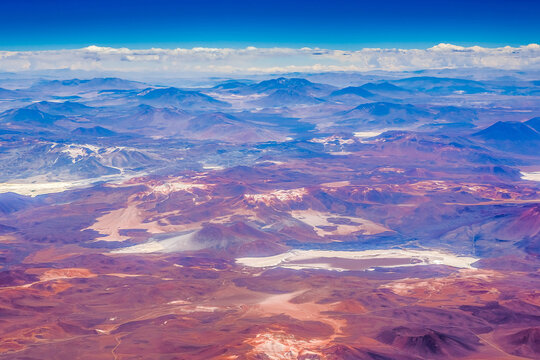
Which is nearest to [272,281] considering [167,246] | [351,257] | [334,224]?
[351,257]

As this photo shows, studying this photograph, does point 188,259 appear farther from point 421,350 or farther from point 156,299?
point 421,350

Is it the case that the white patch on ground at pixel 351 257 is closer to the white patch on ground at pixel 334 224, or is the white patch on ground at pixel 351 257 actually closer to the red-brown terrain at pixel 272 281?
the red-brown terrain at pixel 272 281

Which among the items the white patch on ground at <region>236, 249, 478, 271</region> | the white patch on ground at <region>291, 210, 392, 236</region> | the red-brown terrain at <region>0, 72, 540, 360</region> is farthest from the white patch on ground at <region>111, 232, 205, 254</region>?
the white patch on ground at <region>291, 210, 392, 236</region>

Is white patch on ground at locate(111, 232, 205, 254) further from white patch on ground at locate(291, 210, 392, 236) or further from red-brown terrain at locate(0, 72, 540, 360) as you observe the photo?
white patch on ground at locate(291, 210, 392, 236)

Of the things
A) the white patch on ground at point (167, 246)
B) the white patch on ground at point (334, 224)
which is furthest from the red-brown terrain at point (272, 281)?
the white patch on ground at point (334, 224)

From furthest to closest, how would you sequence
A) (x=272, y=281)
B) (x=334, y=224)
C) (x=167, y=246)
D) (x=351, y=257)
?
(x=334, y=224)
(x=167, y=246)
(x=351, y=257)
(x=272, y=281)

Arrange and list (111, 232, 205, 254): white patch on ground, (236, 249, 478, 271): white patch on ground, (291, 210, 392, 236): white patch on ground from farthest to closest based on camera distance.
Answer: (291, 210, 392, 236): white patch on ground < (111, 232, 205, 254): white patch on ground < (236, 249, 478, 271): white patch on ground

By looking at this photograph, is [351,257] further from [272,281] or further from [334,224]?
[334,224]
